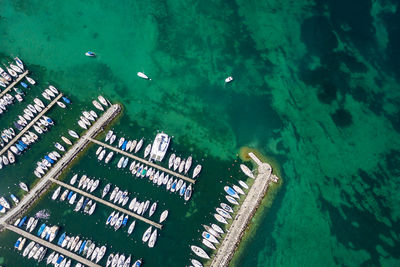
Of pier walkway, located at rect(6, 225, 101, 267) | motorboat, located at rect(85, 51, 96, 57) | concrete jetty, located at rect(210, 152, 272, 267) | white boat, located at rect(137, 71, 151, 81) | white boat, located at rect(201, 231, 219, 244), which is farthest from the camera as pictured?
motorboat, located at rect(85, 51, 96, 57)

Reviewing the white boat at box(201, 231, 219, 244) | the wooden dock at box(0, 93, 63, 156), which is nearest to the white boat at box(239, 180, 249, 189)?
the white boat at box(201, 231, 219, 244)

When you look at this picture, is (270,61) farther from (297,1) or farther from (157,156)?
(157,156)

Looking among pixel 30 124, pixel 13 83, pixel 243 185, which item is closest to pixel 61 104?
pixel 30 124

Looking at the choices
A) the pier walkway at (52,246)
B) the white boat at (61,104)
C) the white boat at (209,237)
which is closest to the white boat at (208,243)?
the white boat at (209,237)

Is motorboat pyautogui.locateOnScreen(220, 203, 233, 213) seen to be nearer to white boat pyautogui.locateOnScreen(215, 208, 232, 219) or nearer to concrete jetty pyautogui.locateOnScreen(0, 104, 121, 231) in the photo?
white boat pyautogui.locateOnScreen(215, 208, 232, 219)

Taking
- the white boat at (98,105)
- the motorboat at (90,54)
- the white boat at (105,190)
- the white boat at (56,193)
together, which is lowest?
the white boat at (56,193)

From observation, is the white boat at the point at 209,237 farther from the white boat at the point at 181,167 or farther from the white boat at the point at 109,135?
the white boat at the point at 109,135
